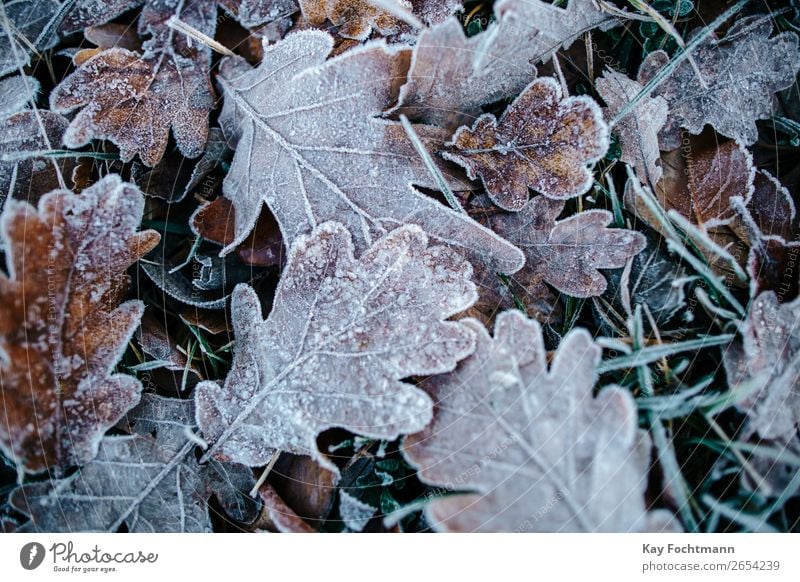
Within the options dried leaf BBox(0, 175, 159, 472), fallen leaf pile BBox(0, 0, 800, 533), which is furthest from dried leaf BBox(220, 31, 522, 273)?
dried leaf BBox(0, 175, 159, 472)

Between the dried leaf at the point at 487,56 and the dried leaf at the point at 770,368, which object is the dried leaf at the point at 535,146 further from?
the dried leaf at the point at 770,368

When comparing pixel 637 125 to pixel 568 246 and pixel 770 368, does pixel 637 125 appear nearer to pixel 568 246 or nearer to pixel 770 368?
pixel 568 246

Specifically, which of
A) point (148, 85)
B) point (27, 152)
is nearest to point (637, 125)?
point (148, 85)

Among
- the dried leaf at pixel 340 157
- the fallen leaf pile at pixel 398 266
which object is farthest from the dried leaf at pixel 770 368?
the dried leaf at pixel 340 157

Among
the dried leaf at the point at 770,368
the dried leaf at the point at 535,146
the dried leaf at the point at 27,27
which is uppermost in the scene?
the dried leaf at the point at 27,27

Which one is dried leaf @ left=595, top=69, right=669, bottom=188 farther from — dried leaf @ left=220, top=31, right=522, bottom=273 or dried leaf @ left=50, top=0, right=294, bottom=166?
dried leaf @ left=50, top=0, right=294, bottom=166

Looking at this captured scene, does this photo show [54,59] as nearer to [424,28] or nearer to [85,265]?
[85,265]
